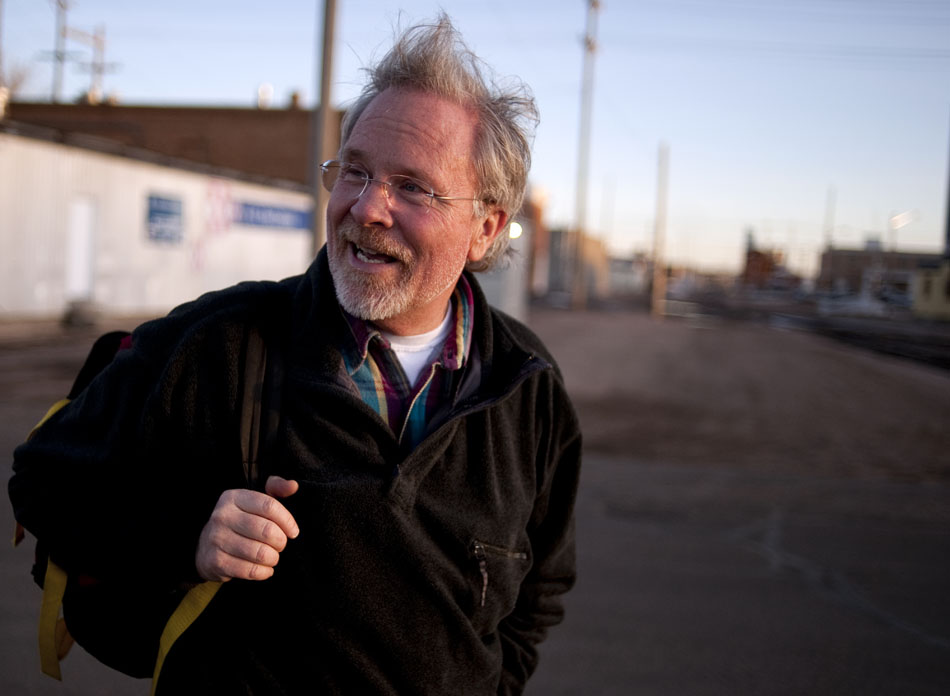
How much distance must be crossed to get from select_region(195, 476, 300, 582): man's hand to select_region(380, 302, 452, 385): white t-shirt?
495 millimetres

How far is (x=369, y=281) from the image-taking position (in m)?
1.86

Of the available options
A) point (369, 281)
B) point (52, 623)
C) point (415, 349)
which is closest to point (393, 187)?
point (369, 281)

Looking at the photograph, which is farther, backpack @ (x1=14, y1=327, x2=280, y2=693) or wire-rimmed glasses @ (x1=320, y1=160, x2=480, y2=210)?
wire-rimmed glasses @ (x1=320, y1=160, x2=480, y2=210)

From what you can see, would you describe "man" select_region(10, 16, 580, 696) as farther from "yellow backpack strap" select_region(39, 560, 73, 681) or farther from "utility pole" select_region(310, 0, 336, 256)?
"utility pole" select_region(310, 0, 336, 256)

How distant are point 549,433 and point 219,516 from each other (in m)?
0.83

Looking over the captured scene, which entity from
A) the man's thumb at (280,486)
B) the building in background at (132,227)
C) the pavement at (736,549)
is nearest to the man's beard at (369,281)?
the man's thumb at (280,486)

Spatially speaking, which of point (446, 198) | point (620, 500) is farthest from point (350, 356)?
point (620, 500)

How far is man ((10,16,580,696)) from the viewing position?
→ 64.7 inches

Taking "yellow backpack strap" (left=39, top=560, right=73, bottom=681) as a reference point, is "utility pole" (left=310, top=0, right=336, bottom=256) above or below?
above

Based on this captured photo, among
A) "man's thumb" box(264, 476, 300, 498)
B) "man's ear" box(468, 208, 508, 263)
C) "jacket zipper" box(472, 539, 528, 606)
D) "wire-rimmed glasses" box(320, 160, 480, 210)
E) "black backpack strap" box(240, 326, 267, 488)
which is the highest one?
"wire-rimmed glasses" box(320, 160, 480, 210)

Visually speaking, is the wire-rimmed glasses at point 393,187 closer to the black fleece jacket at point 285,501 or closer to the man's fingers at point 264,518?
the black fleece jacket at point 285,501

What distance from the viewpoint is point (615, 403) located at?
41.0 ft

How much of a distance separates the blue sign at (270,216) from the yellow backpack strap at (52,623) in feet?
87.9

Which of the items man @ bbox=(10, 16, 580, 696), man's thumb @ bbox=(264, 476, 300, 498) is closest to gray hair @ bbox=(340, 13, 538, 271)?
man @ bbox=(10, 16, 580, 696)
